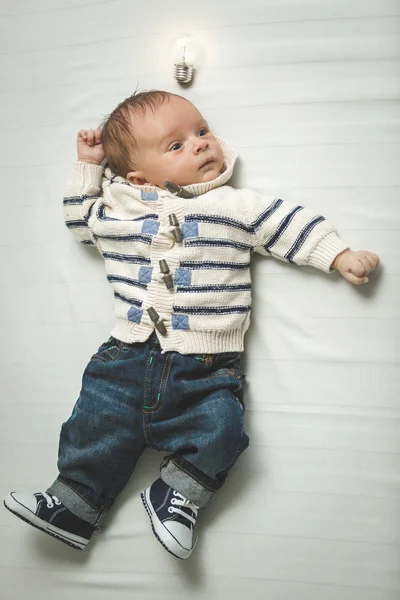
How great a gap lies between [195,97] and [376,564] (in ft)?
3.35

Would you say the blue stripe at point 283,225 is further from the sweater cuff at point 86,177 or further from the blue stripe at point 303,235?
the sweater cuff at point 86,177

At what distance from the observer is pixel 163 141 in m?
1.20

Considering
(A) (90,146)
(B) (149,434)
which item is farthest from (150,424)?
(A) (90,146)

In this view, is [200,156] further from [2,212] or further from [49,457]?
[49,457]

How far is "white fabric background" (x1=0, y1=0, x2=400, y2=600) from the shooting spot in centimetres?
122

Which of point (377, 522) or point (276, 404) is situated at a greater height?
point (276, 404)

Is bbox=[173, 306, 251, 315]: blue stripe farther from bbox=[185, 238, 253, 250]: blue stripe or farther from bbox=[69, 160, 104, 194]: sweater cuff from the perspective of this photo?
bbox=[69, 160, 104, 194]: sweater cuff

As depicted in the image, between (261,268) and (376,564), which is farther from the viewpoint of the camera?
(261,268)

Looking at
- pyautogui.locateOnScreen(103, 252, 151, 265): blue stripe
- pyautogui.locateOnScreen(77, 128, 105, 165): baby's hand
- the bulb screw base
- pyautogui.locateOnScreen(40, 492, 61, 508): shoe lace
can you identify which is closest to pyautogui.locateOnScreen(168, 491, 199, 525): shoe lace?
pyautogui.locateOnScreen(40, 492, 61, 508): shoe lace

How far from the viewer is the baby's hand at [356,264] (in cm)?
117

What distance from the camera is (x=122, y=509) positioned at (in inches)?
50.3

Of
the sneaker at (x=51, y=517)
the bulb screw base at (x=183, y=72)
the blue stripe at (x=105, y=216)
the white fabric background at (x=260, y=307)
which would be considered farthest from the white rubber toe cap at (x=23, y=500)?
the bulb screw base at (x=183, y=72)

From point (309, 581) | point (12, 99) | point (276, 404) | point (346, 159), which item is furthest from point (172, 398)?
point (12, 99)

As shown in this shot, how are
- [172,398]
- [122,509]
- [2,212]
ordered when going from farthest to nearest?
[2,212], [122,509], [172,398]
